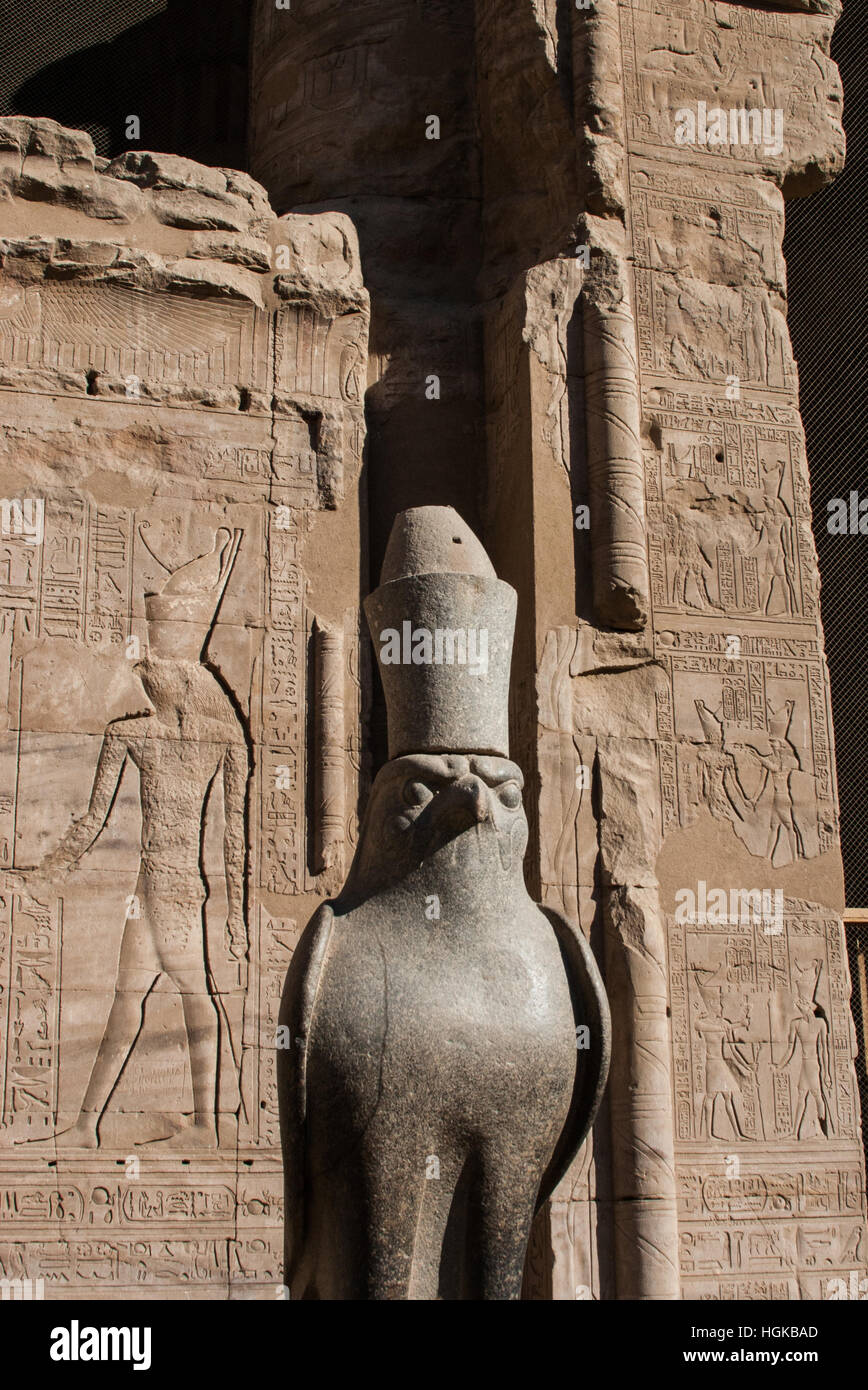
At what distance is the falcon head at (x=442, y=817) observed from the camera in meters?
4.16

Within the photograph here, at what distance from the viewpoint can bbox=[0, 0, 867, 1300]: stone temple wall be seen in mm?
6848

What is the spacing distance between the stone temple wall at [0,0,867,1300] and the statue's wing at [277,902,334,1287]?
2938 millimetres

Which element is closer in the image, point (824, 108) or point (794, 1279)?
point (794, 1279)

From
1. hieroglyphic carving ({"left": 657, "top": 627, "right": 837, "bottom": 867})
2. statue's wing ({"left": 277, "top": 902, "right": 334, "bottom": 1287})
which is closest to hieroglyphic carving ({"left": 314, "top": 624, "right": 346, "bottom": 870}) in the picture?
hieroglyphic carving ({"left": 657, "top": 627, "right": 837, "bottom": 867})

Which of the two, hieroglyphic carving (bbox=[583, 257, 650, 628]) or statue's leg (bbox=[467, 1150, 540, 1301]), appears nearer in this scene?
statue's leg (bbox=[467, 1150, 540, 1301])

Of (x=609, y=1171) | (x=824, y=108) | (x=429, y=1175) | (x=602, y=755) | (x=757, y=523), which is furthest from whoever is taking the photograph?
(x=824, y=108)

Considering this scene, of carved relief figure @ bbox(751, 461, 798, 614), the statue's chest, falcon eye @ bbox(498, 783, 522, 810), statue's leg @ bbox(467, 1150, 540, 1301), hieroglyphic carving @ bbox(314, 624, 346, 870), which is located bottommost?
statue's leg @ bbox(467, 1150, 540, 1301)

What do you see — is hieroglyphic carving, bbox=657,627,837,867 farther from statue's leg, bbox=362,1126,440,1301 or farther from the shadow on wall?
the shadow on wall

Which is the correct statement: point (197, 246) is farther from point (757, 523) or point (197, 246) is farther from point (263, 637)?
point (757, 523)

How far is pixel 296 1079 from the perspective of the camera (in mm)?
3926

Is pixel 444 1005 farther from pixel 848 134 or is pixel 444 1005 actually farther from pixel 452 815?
pixel 848 134

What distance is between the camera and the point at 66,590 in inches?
285

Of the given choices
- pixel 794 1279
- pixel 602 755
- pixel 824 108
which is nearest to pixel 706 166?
pixel 824 108

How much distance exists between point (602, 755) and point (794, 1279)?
2467 millimetres
